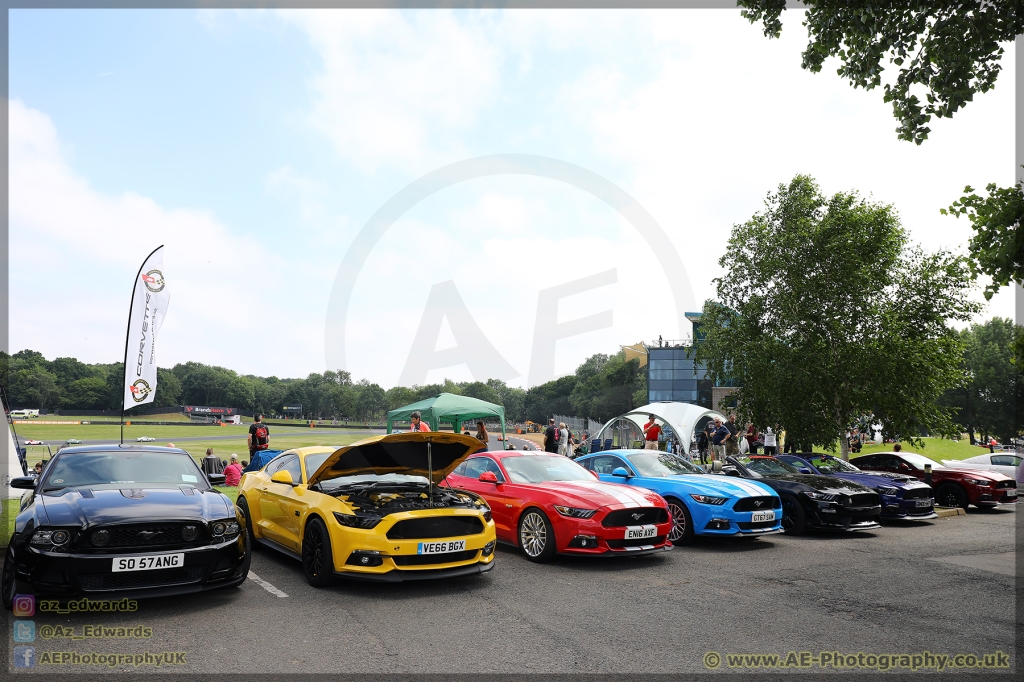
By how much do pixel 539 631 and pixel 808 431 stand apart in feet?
56.1

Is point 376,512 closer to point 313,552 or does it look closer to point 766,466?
point 313,552

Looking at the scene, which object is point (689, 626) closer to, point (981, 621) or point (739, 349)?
point (981, 621)

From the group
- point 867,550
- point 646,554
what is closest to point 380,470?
point 646,554

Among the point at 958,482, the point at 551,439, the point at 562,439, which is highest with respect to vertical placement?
the point at 551,439

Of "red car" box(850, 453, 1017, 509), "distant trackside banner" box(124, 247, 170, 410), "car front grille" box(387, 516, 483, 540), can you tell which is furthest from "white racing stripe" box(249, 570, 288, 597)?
"red car" box(850, 453, 1017, 509)

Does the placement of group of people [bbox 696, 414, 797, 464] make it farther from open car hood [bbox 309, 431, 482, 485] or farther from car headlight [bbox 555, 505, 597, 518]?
open car hood [bbox 309, 431, 482, 485]

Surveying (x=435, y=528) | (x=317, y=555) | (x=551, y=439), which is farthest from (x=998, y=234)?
(x=551, y=439)

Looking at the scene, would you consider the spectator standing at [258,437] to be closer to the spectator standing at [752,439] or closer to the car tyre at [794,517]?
the car tyre at [794,517]

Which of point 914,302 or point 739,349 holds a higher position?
point 914,302

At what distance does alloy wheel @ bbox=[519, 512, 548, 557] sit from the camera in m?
8.16

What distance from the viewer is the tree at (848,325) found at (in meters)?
18.6

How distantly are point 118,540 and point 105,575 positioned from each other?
281 millimetres

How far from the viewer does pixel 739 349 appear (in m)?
20.9

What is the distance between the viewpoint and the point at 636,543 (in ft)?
26.3
